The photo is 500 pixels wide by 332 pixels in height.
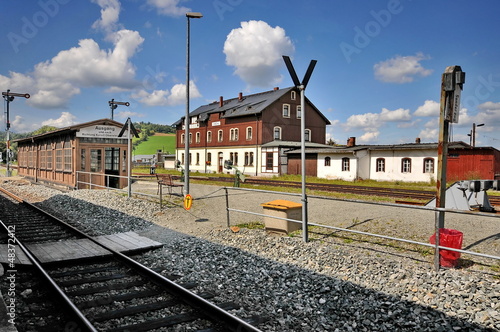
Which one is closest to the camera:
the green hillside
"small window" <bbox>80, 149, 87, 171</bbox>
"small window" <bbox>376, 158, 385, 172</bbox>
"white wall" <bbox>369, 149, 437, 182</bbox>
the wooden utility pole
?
the wooden utility pole

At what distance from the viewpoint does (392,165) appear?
29828mm

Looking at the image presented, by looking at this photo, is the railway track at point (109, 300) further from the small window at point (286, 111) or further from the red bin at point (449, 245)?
the small window at point (286, 111)

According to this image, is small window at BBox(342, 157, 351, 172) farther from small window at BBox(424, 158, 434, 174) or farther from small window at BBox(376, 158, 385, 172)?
small window at BBox(424, 158, 434, 174)

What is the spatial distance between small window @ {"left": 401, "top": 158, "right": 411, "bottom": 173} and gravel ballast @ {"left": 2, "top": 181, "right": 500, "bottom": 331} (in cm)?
1870

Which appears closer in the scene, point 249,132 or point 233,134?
point 249,132

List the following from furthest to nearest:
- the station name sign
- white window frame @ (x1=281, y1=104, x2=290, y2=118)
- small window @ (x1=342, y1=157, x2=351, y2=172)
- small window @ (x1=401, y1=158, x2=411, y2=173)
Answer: white window frame @ (x1=281, y1=104, x2=290, y2=118) → small window @ (x1=342, y1=157, x2=351, y2=172) → small window @ (x1=401, y1=158, x2=411, y2=173) → the station name sign

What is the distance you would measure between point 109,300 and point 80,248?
3.31 m

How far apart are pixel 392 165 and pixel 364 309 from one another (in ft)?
88.7

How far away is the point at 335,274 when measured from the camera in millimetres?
6242

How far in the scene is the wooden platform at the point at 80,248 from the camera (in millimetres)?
7020

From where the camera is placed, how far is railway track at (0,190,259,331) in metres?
4.34

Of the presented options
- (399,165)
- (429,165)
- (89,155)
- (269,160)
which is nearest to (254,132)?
(269,160)

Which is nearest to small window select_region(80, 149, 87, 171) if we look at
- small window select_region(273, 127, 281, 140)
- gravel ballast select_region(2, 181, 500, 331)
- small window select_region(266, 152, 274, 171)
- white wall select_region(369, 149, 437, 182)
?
gravel ballast select_region(2, 181, 500, 331)

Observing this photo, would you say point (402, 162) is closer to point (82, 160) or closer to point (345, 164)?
point (345, 164)
